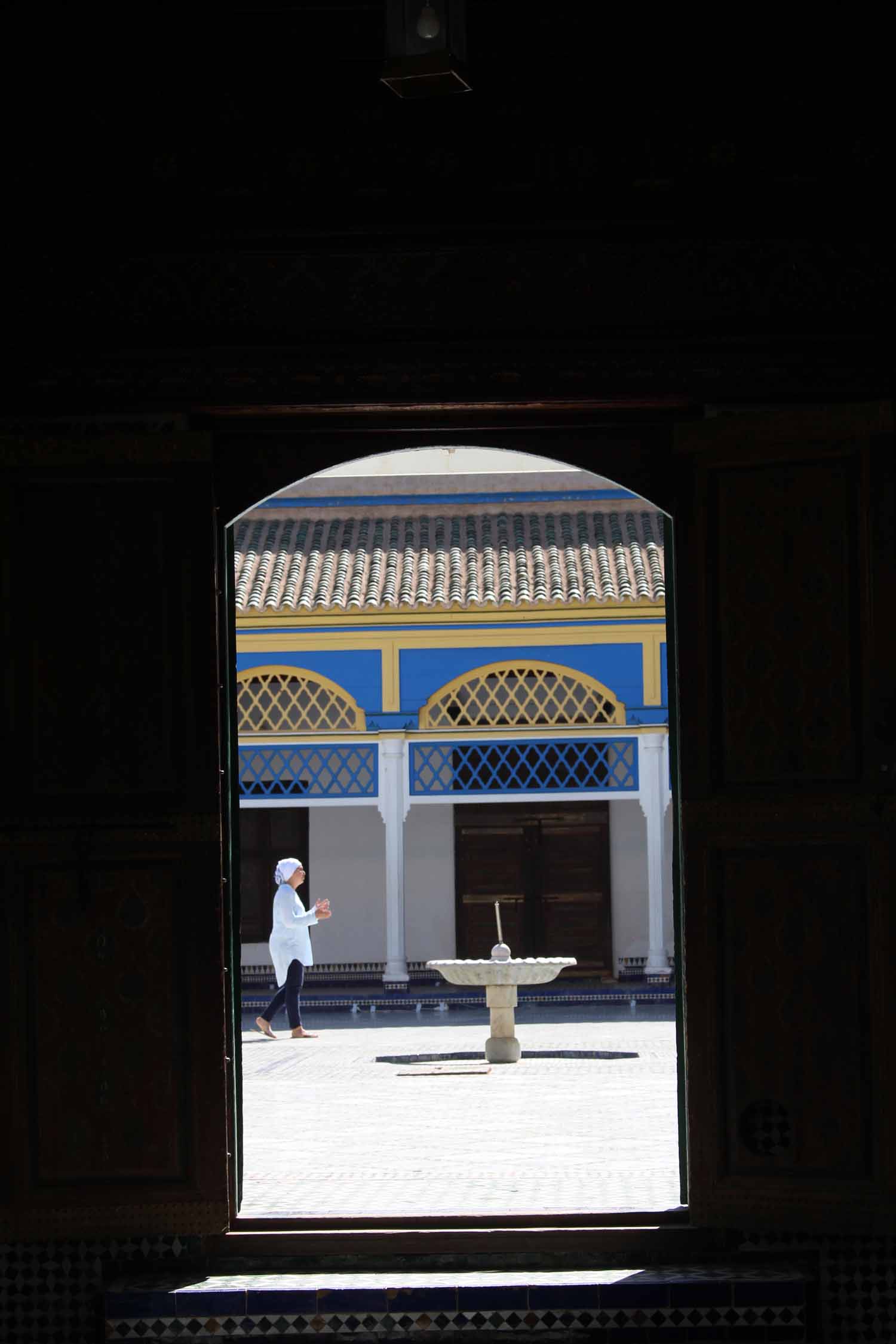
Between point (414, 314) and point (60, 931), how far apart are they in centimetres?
165

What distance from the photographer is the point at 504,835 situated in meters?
17.2

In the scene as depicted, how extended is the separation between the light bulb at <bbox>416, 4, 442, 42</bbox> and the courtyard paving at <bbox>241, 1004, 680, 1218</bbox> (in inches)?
103

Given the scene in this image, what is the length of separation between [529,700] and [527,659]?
15.1 inches

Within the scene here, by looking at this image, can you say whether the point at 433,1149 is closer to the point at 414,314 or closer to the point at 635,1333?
the point at 635,1333

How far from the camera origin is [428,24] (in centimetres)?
370

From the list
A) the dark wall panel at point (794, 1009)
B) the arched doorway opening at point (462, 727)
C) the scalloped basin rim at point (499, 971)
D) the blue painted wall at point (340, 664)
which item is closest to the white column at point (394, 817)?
the arched doorway opening at point (462, 727)

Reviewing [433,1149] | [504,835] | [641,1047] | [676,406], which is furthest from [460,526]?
[676,406]

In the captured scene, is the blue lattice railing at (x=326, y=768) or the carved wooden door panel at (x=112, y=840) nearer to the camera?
the carved wooden door panel at (x=112, y=840)

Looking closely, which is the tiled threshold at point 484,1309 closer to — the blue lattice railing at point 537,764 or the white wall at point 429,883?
the blue lattice railing at point 537,764

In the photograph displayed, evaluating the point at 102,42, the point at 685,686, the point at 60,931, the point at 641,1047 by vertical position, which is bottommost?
the point at 641,1047

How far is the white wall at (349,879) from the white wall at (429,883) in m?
0.26

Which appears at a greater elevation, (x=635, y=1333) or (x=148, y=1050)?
Answer: (x=148, y=1050)

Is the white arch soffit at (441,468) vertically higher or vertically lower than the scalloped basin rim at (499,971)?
higher

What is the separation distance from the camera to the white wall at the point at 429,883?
17359 mm
